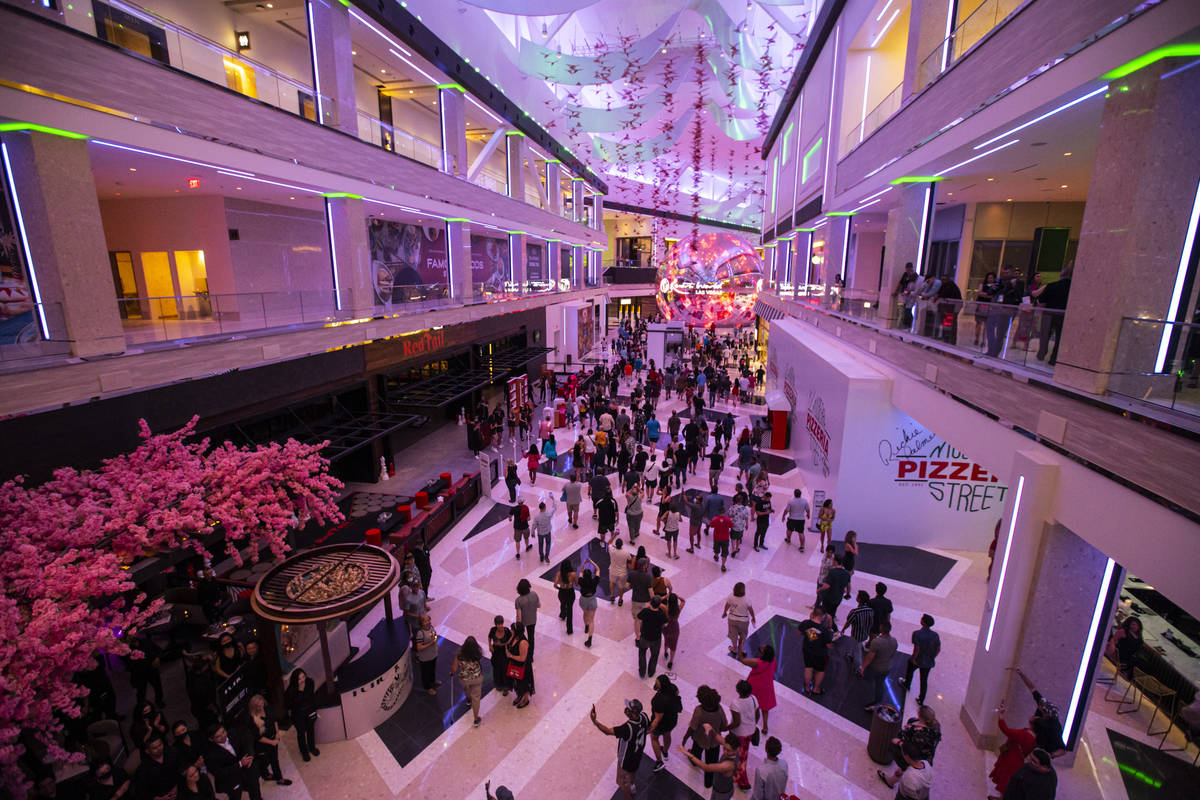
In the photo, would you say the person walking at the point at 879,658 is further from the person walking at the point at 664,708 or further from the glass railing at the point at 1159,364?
the glass railing at the point at 1159,364

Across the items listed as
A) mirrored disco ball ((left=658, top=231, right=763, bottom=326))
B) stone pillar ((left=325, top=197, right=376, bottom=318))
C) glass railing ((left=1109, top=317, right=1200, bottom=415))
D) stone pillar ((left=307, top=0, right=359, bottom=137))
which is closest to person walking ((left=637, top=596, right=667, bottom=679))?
glass railing ((left=1109, top=317, right=1200, bottom=415))

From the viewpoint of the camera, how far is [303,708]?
5.55m

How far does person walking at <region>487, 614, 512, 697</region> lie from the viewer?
6.26 m

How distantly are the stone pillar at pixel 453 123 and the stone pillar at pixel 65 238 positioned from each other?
37.5 ft

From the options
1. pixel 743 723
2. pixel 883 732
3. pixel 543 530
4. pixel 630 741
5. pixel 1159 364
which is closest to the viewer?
pixel 1159 364

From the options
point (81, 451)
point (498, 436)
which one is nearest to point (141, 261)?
point (81, 451)

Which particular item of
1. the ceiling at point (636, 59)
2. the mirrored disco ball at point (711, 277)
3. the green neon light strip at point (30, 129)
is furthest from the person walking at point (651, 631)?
the mirrored disco ball at point (711, 277)

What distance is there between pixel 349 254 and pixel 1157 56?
12.8 metres

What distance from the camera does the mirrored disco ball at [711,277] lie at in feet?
70.9

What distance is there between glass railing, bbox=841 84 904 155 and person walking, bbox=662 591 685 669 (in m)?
10.0

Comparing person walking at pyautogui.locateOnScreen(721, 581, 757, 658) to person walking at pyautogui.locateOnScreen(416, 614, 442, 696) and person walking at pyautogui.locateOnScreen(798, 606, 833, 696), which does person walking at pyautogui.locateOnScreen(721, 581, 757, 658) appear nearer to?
person walking at pyautogui.locateOnScreen(798, 606, 833, 696)

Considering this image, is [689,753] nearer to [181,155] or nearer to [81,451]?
[81,451]

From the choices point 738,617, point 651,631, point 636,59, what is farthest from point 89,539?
point 636,59

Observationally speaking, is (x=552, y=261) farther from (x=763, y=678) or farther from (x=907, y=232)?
(x=763, y=678)
